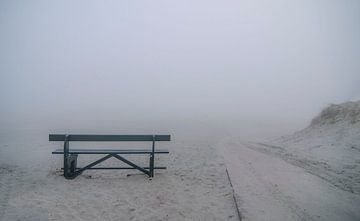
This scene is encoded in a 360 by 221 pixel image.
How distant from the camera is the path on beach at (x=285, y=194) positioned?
682 centimetres

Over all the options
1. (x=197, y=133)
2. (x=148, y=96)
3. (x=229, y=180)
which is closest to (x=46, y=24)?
(x=148, y=96)

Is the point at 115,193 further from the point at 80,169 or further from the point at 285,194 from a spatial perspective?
the point at 285,194

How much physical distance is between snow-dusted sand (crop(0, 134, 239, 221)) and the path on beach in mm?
361

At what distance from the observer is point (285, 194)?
7883 mm

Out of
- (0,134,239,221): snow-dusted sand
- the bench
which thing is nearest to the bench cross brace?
the bench

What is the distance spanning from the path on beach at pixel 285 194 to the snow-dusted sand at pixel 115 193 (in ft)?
1.18

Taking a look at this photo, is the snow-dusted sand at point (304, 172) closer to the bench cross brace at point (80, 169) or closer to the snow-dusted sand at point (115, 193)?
the snow-dusted sand at point (115, 193)

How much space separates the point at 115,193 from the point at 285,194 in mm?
3560

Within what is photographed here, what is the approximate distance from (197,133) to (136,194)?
1111cm

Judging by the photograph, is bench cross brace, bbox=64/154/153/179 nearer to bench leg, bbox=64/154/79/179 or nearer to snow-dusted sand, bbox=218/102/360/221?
bench leg, bbox=64/154/79/179

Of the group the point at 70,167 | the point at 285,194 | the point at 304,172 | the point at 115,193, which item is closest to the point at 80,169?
the point at 70,167

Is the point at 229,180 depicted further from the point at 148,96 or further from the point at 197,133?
the point at 148,96

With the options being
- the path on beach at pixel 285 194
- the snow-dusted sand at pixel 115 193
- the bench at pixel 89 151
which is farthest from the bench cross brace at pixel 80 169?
the path on beach at pixel 285 194

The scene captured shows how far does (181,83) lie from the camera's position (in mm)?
56406
